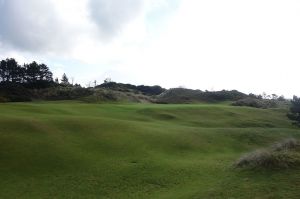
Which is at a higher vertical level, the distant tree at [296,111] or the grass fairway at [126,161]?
the distant tree at [296,111]

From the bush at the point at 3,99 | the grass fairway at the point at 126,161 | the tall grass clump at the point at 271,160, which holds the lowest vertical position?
the grass fairway at the point at 126,161

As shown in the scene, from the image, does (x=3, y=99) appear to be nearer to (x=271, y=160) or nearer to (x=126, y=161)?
(x=126, y=161)

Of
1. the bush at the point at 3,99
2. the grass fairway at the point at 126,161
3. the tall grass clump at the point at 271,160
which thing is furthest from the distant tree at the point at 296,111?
the bush at the point at 3,99

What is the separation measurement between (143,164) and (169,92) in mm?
84072

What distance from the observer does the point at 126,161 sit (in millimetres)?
32562

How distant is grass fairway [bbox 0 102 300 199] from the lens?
971 inches

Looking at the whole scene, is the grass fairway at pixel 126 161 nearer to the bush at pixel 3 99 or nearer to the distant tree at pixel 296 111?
the distant tree at pixel 296 111

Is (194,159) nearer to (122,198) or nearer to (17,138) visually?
(122,198)

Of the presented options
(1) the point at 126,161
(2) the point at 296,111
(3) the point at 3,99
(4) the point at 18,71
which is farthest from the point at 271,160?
(4) the point at 18,71

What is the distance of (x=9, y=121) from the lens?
39.1 metres

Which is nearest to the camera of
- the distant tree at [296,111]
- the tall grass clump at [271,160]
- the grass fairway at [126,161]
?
the grass fairway at [126,161]

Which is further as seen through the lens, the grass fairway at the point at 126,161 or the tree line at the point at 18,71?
the tree line at the point at 18,71

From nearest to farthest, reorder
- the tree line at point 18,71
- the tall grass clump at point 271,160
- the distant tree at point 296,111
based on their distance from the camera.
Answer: the tall grass clump at point 271,160
the distant tree at point 296,111
the tree line at point 18,71

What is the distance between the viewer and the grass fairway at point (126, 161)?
24.7 m
